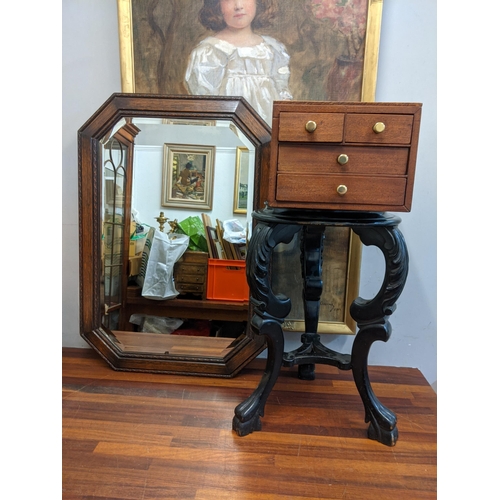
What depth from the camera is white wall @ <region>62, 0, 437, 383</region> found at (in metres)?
1.42

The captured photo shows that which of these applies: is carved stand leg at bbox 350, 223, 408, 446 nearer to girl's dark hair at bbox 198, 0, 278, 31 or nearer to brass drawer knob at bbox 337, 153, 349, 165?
brass drawer knob at bbox 337, 153, 349, 165

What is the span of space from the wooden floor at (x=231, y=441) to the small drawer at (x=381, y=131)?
35.4 inches

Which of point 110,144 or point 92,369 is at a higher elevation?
point 110,144

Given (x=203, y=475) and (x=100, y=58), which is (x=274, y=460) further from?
(x=100, y=58)

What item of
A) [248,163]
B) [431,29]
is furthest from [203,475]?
[431,29]

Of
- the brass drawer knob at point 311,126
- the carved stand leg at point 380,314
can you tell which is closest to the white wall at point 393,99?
the carved stand leg at point 380,314

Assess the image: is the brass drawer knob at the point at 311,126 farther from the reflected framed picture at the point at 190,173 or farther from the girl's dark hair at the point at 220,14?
the girl's dark hair at the point at 220,14

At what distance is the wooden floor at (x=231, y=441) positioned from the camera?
92 centimetres

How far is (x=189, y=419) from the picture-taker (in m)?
1.18

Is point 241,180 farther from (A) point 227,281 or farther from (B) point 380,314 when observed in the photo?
(B) point 380,314

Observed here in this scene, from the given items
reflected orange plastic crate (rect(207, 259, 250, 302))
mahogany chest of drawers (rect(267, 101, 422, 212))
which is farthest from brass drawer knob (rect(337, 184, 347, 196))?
reflected orange plastic crate (rect(207, 259, 250, 302))

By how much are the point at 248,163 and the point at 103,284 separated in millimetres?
791

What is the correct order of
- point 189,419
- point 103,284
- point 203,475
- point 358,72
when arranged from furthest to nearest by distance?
point 103,284
point 358,72
point 189,419
point 203,475

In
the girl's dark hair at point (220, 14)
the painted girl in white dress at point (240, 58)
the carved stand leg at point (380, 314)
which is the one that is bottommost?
the carved stand leg at point (380, 314)
